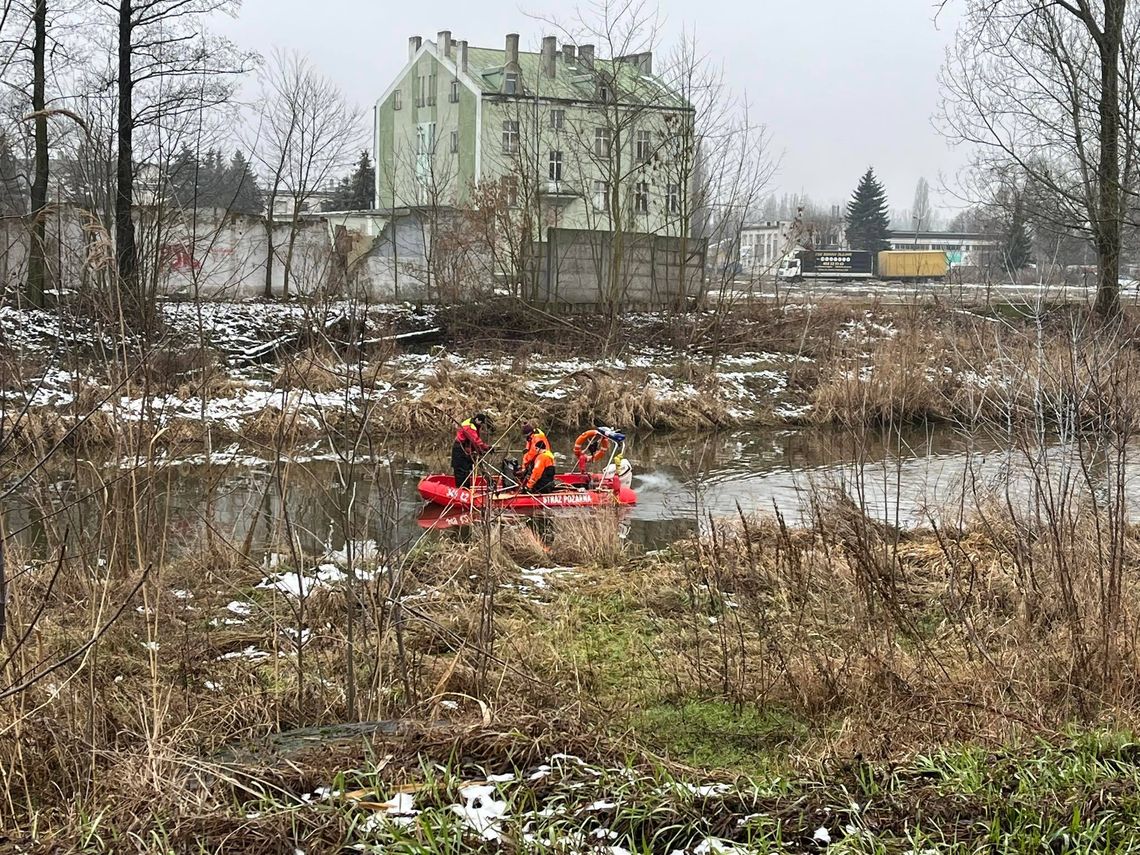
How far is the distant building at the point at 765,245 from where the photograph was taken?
25.4m

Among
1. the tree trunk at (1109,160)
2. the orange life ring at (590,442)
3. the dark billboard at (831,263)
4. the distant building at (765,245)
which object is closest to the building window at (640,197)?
the distant building at (765,245)

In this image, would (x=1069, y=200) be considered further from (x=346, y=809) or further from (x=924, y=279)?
(x=924, y=279)

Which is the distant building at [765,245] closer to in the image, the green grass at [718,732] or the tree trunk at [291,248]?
the tree trunk at [291,248]

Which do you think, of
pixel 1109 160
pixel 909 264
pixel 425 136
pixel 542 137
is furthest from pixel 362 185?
pixel 1109 160

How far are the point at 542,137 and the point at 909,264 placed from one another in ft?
109

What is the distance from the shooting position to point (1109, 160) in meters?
20.8

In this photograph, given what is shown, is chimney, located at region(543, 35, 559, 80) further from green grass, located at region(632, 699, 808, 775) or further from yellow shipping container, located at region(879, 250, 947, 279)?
green grass, located at region(632, 699, 808, 775)

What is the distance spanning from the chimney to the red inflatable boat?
31.3 meters

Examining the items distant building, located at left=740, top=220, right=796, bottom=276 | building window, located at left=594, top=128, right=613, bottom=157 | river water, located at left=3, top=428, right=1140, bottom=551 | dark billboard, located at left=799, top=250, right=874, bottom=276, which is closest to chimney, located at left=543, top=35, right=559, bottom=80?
distant building, located at left=740, top=220, right=796, bottom=276

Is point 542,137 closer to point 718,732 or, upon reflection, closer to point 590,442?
point 590,442

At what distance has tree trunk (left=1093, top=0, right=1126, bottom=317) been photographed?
19.4 metres

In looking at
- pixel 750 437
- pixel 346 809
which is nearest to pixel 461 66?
pixel 750 437

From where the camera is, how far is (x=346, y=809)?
11.5ft

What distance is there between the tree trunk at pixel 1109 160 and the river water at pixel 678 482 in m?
4.00
